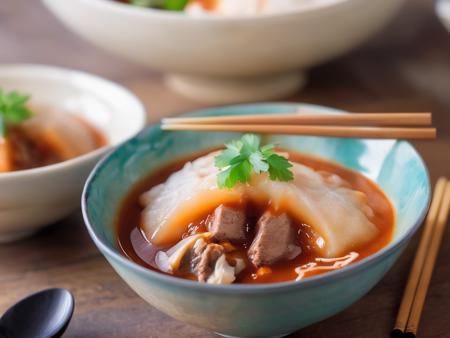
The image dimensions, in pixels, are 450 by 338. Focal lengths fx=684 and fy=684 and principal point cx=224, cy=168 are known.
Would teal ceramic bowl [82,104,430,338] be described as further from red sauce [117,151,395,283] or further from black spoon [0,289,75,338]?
black spoon [0,289,75,338]

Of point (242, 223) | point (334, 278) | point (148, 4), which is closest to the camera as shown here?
point (334, 278)

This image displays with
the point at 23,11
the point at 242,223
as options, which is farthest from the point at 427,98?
the point at 23,11

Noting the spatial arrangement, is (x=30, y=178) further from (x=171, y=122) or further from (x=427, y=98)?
(x=427, y=98)

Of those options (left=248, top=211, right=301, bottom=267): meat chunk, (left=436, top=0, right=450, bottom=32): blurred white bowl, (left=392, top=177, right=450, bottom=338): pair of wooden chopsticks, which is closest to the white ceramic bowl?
(left=248, top=211, right=301, bottom=267): meat chunk

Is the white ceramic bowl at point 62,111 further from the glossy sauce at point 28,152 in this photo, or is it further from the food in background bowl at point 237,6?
the food in background bowl at point 237,6

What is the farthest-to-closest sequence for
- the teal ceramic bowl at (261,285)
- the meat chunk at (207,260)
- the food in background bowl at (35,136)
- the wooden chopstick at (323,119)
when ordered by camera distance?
the food in background bowl at (35,136), the wooden chopstick at (323,119), the meat chunk at (207,260), the teal ceramic bowl at (261,285)

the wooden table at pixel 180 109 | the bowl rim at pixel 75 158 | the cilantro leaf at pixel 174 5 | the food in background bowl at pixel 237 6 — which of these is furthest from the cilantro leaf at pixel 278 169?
the cilantro leaf at pixel 174 5
